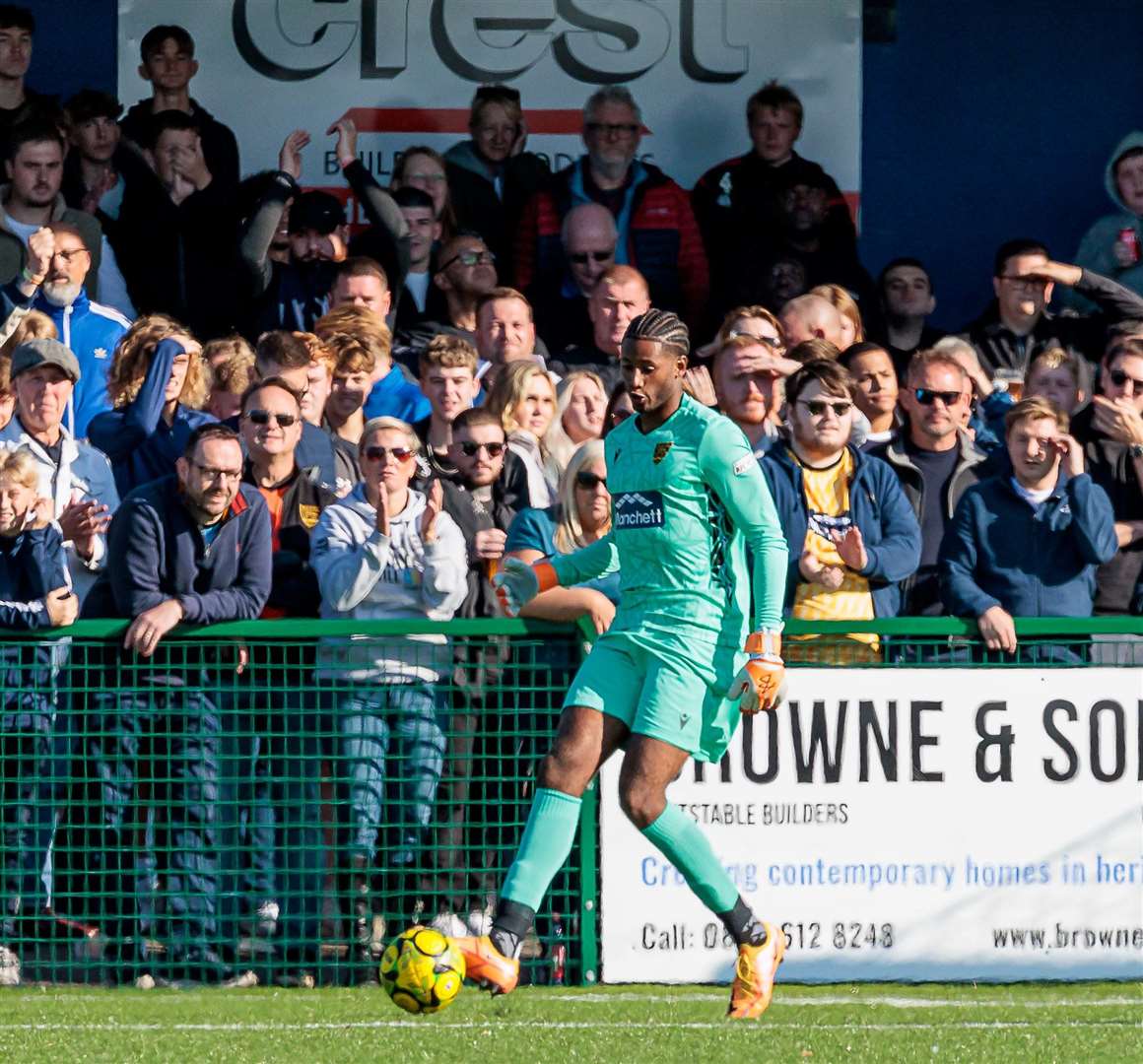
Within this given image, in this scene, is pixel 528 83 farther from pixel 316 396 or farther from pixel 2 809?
pixel 2 809

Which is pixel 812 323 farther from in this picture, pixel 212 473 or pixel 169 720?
pixel 169 720

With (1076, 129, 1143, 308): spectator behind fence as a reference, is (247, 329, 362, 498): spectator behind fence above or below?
below

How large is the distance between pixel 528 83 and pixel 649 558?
6.77 metres

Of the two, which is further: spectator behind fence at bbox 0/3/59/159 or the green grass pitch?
spectator behind fence at bbox 0/3/59/159

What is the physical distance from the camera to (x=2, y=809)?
8555 millimetres

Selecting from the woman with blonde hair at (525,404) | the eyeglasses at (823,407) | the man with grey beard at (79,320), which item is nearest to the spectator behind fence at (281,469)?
the woman with blonde hair at (525,404)

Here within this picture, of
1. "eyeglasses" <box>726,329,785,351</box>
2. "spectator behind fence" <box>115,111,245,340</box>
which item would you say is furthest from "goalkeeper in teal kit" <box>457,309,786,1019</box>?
"spectator behind fence" <box>115,111,245,340</box>

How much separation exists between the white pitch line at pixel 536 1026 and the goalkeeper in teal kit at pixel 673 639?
0.97ft

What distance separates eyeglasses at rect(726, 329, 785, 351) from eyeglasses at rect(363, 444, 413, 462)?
78.8 inches

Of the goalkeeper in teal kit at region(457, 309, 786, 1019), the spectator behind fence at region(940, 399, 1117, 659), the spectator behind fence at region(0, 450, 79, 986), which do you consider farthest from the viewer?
the spectator behind fence at region(940, 399, 1117, 659)

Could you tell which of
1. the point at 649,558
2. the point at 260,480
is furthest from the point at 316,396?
the point at 649,558

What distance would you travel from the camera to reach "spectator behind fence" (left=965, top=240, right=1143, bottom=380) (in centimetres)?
1228

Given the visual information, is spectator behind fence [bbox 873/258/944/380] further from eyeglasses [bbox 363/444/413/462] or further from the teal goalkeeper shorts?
the teal goalkeeper shorts

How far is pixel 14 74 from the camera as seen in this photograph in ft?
41.9
